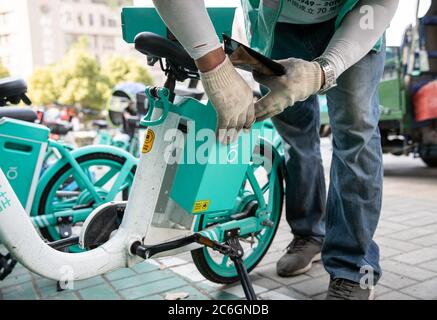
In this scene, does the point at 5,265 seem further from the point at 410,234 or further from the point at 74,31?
the point at 74,31

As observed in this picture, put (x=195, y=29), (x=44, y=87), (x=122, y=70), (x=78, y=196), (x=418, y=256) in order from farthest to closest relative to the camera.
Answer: (x=122, y=70) < (x=44, y=87) < (x=78, y=196) < (x=418, y=256) < (x=195, y=29)

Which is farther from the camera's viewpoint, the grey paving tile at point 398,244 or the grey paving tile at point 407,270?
the grey paving tile at point 398,244

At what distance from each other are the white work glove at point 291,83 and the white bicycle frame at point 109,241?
0.45 metres

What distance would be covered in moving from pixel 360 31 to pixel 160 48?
704 millimetres

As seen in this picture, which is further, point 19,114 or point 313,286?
point 19,114

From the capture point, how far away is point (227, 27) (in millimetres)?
1759

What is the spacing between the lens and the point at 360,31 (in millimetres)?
1481

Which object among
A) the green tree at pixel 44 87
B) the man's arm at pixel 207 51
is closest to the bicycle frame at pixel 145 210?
the man's arm at pixel 207 51

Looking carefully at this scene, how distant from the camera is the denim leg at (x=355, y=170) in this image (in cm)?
175

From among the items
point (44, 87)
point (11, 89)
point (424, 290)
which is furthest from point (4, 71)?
point (424, 290)

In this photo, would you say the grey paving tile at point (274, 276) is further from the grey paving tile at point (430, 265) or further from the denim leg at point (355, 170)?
the grey paving tile at point (430, 265)

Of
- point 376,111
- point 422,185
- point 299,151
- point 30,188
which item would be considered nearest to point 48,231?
point 30,188

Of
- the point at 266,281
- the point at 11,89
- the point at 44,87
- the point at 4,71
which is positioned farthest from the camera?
the point at 44,87

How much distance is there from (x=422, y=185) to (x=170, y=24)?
14.6 ft
